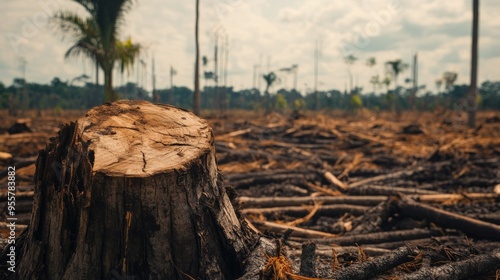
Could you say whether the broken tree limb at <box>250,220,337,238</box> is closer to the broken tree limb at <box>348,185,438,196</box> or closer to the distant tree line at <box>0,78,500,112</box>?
the broken tree limb at <box>348,185,438,196</box>

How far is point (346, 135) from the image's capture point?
12.0 meters

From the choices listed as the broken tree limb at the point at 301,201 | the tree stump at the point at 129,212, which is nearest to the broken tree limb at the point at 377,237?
the broken tree limb at the point at 301,201

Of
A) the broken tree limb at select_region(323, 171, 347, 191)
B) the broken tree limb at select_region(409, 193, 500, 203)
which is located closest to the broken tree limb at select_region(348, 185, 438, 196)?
the broken tree limb at select_region(323, 171, 347, 191)

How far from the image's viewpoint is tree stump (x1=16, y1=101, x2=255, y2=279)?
5.89 ft

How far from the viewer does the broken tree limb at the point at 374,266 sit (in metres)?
1.84

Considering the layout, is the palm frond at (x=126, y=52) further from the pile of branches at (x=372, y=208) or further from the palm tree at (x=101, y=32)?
the pile of branches at (x=372, y=208)

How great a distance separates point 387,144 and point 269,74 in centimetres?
4880

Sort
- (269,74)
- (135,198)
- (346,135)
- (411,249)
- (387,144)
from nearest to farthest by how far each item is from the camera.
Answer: (135,198) < (411,249) < (387,144) < (346,135) < (269,74)


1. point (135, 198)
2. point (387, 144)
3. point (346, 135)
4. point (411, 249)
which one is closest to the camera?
point (135, 198)

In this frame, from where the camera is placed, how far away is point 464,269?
2086 mm

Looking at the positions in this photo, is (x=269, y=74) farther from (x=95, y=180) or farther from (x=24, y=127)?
(x=95, y=180)

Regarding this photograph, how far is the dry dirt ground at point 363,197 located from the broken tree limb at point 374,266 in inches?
0.6

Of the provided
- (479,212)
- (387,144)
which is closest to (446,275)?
(479,212)

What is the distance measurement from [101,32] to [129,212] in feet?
37.6
